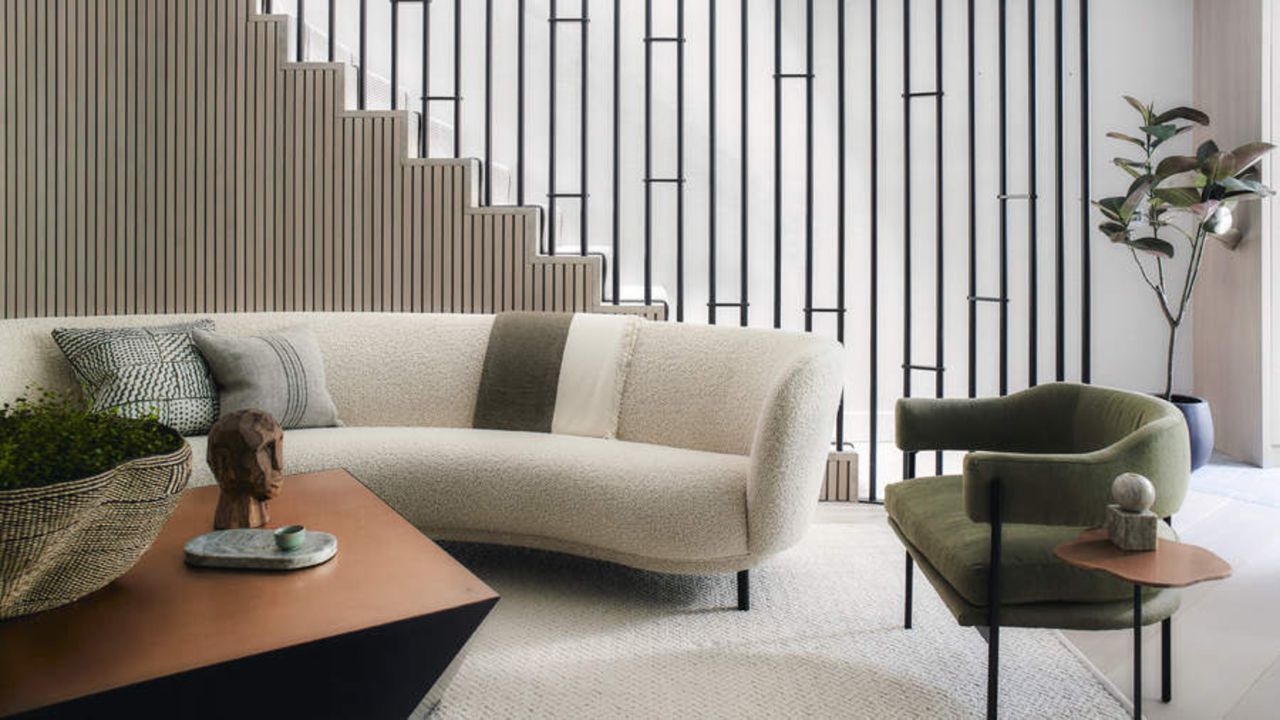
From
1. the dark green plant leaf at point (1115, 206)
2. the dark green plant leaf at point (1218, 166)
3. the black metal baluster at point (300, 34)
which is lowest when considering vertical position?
the dark green plant leaf at point (1115, 206)

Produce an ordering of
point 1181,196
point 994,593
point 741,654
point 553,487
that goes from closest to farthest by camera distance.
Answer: point 994,593 < point 741,654 < point 553,487 < point 1181,196

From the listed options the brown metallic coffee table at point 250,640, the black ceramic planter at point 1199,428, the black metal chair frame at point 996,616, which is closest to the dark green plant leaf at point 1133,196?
the black ceramic planter at point 1199,428

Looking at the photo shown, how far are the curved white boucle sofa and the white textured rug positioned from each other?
0.17 meters

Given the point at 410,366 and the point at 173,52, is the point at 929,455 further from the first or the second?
the point at 173,52

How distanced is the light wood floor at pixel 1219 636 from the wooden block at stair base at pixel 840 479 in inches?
3.1

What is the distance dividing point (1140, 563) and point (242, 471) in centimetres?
179

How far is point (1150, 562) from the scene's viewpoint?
164 centimetres

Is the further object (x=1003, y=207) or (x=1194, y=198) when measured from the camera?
(x=1194, y=198)

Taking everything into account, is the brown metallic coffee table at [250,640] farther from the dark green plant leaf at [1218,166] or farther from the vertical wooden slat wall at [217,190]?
the dark green plant leaf at [1218,166]

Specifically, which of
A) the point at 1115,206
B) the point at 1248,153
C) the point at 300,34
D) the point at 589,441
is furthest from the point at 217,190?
the point at 1248,153

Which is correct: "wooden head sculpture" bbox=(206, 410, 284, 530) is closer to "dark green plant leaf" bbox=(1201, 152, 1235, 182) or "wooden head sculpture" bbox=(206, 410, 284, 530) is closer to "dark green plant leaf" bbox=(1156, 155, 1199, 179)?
"dark green plant leaf" bbox=(1156, 155, 1199, 179)

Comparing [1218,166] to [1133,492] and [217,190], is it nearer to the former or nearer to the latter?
[1133,492]

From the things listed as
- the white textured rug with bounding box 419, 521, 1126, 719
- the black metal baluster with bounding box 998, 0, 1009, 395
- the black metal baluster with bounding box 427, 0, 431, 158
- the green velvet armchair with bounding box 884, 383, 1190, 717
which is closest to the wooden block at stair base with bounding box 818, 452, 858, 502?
the black metal baluster with bounding box 998, 0, 1009, 395

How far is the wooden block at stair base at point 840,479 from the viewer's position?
392 centimetres
